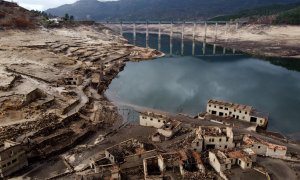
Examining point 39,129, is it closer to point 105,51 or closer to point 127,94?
point 127,94

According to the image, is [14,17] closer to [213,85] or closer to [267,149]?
[213,85]

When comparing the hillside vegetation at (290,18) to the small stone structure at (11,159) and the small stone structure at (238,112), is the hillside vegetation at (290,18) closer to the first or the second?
the small stone structure at (238,112)

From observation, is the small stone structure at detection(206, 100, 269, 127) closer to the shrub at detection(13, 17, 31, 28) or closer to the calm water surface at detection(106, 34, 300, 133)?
the calm water surface at detection(106, 34, 300, 133)

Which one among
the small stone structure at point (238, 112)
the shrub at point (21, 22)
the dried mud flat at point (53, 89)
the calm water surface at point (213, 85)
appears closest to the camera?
the dried mud flat at point (53, 89)

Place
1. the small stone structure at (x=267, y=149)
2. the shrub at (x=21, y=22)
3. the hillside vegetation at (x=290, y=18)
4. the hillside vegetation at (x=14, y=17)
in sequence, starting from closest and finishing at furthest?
the small stone structure at (x=267, y=149) → the hillside vegetation at (x=14, y=17) → the shrub at (x=21, y=22) → the hillside vegetation at (x=290, y=18)

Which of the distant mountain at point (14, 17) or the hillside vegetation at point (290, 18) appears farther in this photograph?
the hillside vegetation at point (290, 18)

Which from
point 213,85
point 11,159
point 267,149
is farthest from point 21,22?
point 267,149

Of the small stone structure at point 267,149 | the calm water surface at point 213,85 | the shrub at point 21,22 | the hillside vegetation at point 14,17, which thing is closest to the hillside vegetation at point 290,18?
the calm water surface at point 213,85

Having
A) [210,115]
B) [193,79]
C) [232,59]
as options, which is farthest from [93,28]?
[210,115]
